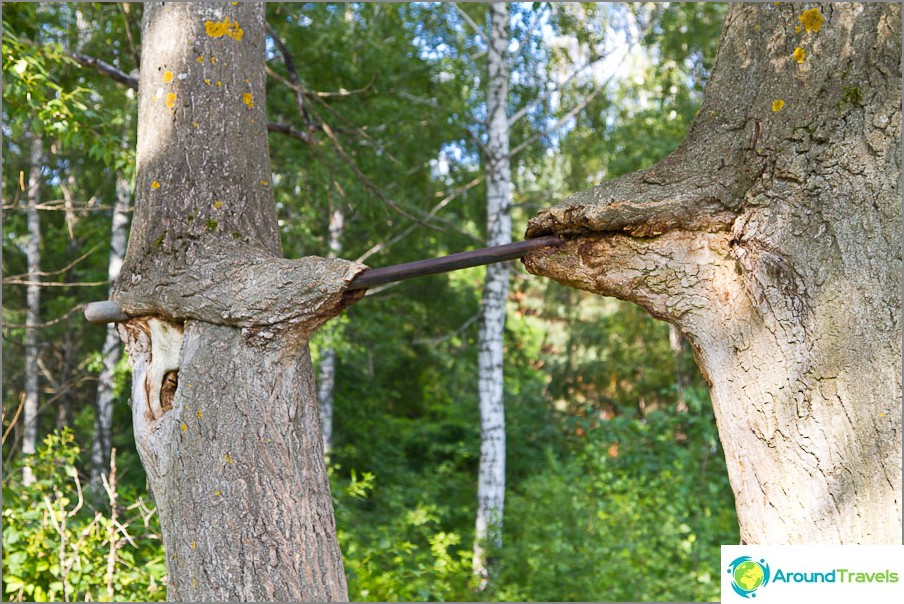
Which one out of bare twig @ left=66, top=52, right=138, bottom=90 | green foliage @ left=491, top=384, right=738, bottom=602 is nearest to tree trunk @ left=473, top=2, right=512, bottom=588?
green foliage @ left=491, top=384, right=738, bottom=602

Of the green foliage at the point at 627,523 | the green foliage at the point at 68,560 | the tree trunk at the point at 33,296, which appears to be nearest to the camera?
the green foliage at the point at 68,560

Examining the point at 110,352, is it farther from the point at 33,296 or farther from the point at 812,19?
the point at 812,19

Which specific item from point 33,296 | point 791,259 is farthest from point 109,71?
point 33,296

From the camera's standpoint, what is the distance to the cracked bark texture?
1756 mm

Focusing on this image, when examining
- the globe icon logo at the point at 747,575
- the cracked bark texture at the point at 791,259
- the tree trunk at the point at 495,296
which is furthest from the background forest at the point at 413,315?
the globe icon logo at the point at 747,575

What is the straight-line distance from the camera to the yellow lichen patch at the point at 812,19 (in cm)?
191

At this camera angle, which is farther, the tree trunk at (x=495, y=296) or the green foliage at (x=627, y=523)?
the tree trunk at (x=495, y=296)

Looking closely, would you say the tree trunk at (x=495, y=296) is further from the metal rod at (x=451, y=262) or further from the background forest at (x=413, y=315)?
the metal rod at (x=451, y=262)

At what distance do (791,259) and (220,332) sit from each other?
160 centimetres

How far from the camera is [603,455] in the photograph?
724cm

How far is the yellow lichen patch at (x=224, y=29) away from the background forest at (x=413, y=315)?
1.09m

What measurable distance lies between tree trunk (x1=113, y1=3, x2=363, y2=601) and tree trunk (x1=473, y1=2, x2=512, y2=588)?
4.57 m

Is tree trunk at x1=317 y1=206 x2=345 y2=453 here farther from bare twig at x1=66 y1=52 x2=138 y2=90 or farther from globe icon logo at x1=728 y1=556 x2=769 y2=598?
globe icon logo at x1=728 y1=556 x2=769 y2=598

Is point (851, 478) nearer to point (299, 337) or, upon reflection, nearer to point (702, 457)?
point (299, 337)
